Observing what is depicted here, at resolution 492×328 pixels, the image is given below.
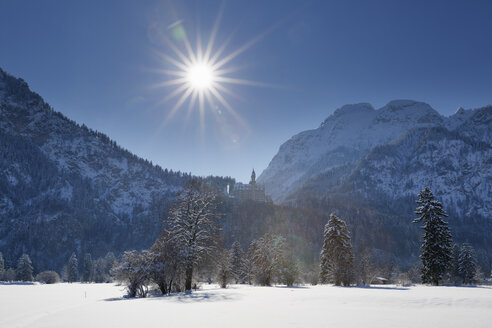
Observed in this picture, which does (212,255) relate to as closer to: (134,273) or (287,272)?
(134,273)

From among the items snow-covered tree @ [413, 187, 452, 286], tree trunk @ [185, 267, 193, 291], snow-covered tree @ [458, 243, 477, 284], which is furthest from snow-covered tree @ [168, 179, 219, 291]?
snow-covered tree @ [458, 243, 477, 284]

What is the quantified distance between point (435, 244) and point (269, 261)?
838 inches

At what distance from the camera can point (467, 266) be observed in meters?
59.3

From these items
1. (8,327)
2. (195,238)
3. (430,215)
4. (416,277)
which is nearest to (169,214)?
(195,238)

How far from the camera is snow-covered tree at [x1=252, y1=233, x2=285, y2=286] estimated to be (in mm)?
40656

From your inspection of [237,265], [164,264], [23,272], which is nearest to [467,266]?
[237,265]

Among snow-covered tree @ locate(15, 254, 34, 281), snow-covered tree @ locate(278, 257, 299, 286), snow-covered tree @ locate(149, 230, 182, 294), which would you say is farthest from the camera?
snow-covered tree @ locate(15, 254, 34, 281)

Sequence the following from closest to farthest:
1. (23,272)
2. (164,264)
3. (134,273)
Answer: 1. (134,273)
2. (164,264)
3. (23,272)

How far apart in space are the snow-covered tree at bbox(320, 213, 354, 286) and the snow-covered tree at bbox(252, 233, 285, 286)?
7016 millimetres

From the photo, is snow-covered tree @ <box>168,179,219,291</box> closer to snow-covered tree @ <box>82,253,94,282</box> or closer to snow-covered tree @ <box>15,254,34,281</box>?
snow-covered tree @ <box>15,254,34,281</box>

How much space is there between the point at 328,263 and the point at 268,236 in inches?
399

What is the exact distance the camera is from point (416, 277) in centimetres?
9556

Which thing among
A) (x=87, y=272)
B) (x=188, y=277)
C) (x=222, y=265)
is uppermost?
(x=222, y=265)

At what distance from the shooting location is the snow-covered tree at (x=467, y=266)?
191ft
